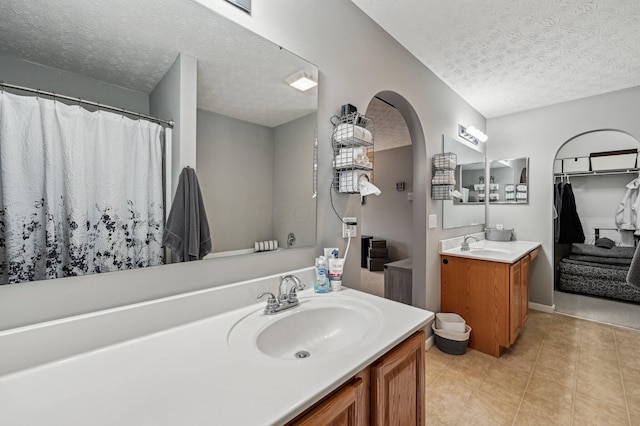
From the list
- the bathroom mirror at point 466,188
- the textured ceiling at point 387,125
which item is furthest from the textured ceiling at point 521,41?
the textured ceiling at point 387,125

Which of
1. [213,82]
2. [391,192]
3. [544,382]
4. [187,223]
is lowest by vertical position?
[544,382]

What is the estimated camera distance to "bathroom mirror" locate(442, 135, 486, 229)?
8.99ft

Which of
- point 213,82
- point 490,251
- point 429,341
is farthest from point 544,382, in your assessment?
point 213,82

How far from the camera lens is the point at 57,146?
2.46 feet

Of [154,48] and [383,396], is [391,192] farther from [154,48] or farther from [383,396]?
[154,48]

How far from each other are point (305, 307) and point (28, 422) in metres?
0.80

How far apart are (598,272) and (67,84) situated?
541cm

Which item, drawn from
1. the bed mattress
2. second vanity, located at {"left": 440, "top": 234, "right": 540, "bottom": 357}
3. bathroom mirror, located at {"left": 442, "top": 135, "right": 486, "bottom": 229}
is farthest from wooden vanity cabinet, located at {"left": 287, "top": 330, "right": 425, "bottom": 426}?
the bed mattress

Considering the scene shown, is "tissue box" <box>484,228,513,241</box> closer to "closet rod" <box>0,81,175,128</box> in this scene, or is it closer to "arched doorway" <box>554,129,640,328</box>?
"arched doorway" <box>554,129,640,328</box>

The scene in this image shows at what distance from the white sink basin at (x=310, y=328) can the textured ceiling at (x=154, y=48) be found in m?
0.85

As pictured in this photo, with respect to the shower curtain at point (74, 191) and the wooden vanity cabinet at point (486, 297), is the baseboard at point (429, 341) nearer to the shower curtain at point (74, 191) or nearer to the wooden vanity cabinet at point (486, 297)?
the wooden vanity cabinet at point (486, 297)

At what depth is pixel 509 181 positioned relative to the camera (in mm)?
3475

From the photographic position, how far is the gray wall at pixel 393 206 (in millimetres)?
5449

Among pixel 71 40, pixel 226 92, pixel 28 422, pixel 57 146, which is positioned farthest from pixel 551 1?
pixel 28 422
